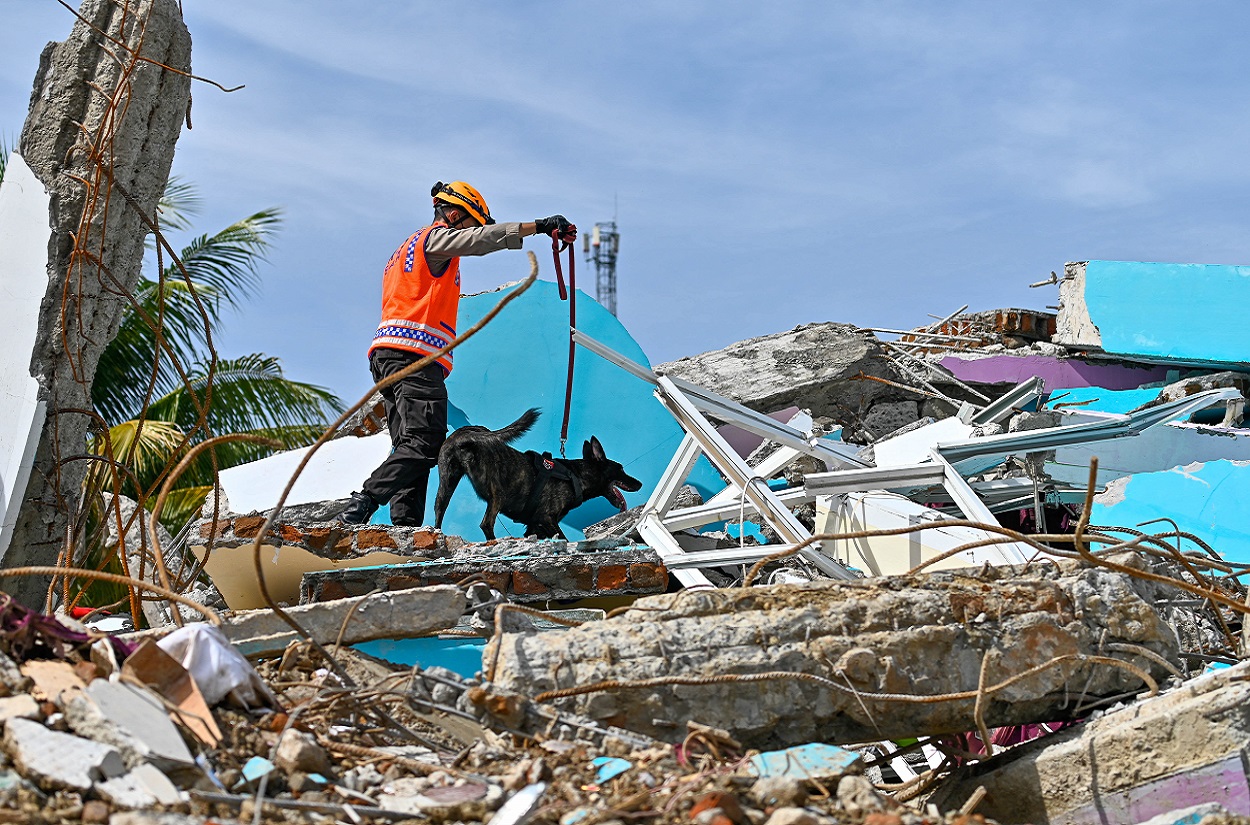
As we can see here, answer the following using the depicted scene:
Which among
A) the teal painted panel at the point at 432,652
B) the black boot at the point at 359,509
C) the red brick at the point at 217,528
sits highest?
the black boot at the point at 359,509

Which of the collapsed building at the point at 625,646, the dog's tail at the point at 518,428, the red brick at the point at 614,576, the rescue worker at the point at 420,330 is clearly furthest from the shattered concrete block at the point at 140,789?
the dog's tail at the point at 518,428

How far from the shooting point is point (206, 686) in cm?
228

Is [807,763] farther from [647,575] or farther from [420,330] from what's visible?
[420,330]

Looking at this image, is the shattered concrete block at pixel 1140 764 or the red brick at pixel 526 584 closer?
A: the shattered concrete block at pixel 1140 764

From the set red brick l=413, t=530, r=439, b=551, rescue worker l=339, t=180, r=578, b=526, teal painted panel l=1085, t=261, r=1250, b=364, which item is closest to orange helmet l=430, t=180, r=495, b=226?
rescue worker l=339, t=180, r=578, b=526

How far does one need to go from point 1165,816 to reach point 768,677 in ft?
2.86

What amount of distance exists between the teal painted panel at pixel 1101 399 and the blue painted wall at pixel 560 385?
9.79 feet

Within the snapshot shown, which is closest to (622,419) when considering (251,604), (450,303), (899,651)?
(450,303)

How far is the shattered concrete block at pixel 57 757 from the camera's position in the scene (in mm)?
1796

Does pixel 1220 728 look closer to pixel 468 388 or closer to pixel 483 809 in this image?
pixel 483 809

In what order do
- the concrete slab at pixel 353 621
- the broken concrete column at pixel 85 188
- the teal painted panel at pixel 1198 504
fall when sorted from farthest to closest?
1. the teal painted panel at pixel 1198 504
2. the broken concrete column at pixel 85 188
3. the concrete slab at pixel 353 621

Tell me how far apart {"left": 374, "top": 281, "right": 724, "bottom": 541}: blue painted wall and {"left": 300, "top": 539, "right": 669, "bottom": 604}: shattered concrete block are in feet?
9.95

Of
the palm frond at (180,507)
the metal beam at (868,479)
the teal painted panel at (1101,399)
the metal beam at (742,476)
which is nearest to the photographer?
the metal beam at (742,476)

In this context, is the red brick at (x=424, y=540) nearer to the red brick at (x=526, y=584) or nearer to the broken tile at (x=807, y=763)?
the red brick at (x=526, y=584)
